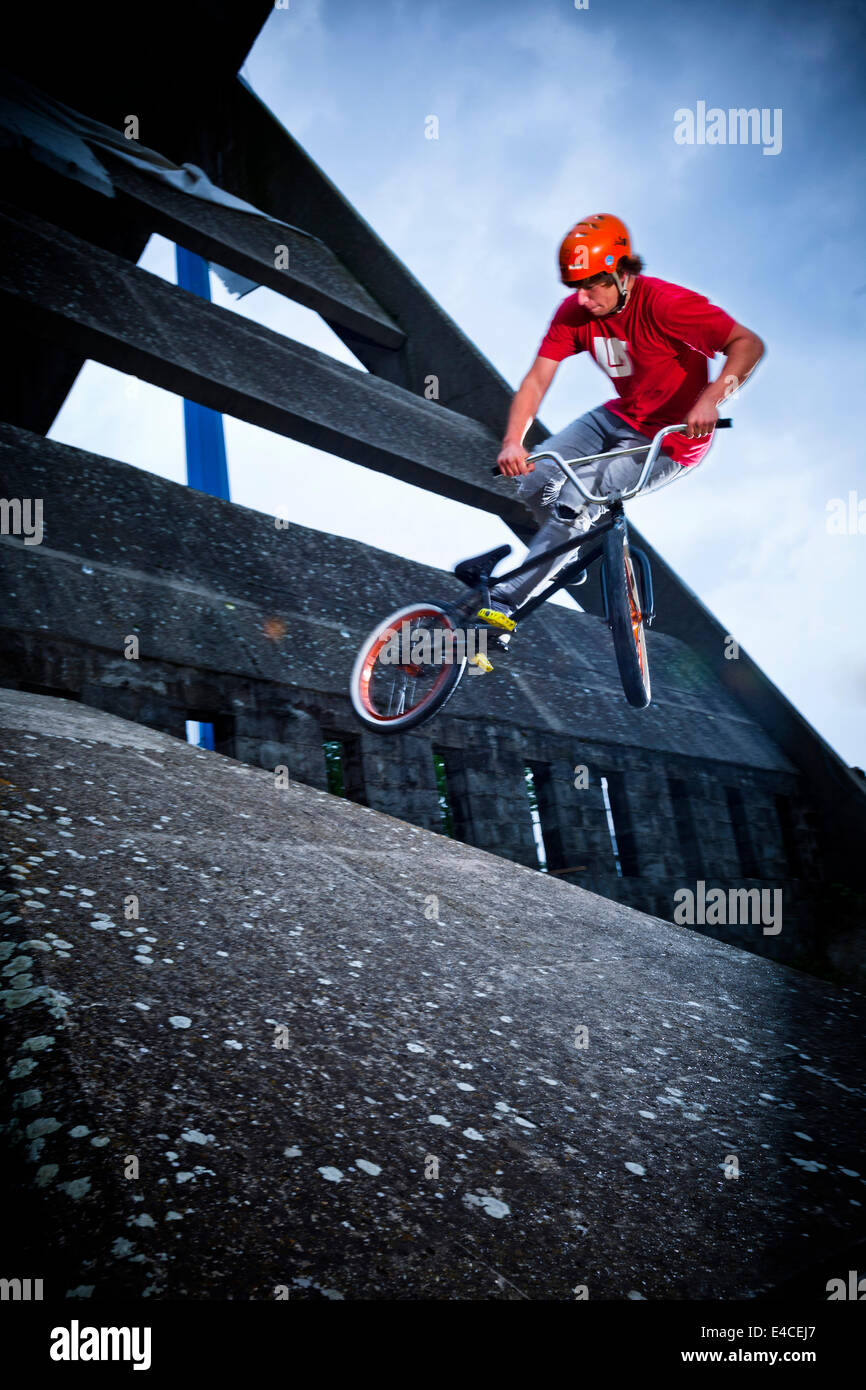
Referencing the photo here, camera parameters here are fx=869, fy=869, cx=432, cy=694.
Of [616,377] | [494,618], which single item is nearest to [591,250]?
[616,377]

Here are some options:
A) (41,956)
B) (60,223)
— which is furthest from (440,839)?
(60,223)

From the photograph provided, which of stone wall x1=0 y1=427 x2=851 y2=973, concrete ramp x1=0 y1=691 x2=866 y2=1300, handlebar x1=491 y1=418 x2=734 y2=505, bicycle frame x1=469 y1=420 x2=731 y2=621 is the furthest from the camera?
stone wall x1=0 y1=427 x2=851 y2=973

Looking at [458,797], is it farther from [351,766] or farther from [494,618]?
[494,618]

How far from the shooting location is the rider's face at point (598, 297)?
5062 millimetres

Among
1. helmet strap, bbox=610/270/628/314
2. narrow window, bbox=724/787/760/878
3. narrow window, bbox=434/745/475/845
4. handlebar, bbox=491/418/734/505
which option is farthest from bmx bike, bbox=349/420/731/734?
narrow window, bbox=724/787/760/878

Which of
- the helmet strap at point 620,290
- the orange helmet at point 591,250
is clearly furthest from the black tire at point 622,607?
the orange helmet at point 591,250

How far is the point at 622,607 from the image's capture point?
558cm

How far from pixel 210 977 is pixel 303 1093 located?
0.56 metres

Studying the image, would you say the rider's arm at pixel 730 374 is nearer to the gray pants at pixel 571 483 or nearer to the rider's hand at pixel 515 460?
the gray pants at pixel 571 483

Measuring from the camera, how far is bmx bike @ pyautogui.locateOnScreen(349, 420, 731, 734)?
18.3ft

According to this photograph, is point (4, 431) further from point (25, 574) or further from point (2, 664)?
point (2, 664)
